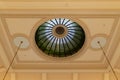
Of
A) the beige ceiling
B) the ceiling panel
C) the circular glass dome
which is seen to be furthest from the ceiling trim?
the circular glass dome

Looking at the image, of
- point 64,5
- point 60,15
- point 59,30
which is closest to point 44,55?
point 59,30

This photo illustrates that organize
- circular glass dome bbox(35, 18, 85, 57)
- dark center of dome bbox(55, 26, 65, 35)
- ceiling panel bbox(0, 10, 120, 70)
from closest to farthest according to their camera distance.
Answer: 1. ceiling panel bbox(0, 10, 120, 70)
2. circular glass dome bbox(35, 18, 85, 57)
3. dark center of dome bbox(55, 26, 65, 35)

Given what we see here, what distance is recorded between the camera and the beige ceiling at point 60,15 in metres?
6.47

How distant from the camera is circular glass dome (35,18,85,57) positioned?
775 cm

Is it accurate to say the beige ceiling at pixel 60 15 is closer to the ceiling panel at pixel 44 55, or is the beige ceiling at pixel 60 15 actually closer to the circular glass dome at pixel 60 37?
the ceiling panel at pixel 44 55

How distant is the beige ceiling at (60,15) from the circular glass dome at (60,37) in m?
0.27

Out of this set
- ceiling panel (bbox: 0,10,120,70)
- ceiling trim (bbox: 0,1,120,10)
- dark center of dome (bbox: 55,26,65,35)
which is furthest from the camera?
dark center of dome (bbox: 55,26,65,35)

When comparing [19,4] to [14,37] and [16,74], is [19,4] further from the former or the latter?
[16,74]

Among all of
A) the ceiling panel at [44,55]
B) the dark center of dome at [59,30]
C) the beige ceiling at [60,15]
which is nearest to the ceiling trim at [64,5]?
the beige ceiling at [60,15]

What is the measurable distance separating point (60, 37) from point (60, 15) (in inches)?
55.7

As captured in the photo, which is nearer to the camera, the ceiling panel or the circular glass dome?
the ceiling panel

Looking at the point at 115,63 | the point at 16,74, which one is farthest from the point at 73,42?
the point at 16,74

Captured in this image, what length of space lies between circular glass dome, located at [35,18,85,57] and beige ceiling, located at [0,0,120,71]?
27 centimetres

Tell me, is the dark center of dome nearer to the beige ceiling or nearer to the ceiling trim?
the beige ceiling
